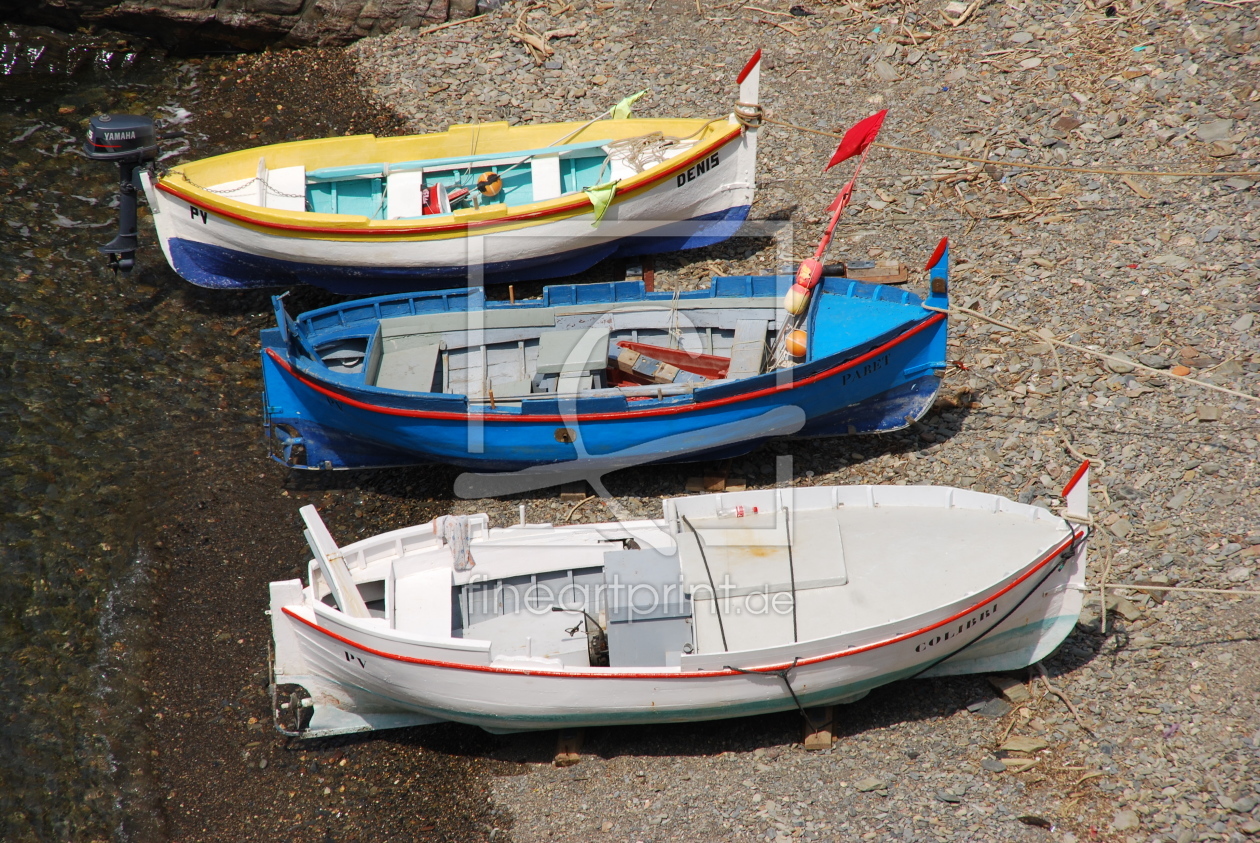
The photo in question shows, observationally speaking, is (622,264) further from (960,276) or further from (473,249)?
(960,276)

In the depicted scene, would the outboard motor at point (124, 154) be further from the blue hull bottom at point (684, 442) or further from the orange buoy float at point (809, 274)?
the orange buoy float at point (809, 274)

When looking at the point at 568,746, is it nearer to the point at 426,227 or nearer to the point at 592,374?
the point at 592,374

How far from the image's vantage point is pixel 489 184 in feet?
43.1

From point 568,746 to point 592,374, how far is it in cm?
411

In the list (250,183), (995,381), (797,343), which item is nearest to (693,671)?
(797,343)

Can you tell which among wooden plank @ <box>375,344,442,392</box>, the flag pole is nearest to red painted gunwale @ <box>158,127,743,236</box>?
wooden plank @ <box>375,344,442,392</box>

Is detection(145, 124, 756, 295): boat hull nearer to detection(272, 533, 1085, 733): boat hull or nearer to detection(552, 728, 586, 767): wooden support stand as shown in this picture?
detection(272, 533, 1085, 733): boat hull

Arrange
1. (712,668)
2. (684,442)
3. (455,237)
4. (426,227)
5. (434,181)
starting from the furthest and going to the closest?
(434,181)
(455,237)
(426,227)
(684,442)
(712,668)

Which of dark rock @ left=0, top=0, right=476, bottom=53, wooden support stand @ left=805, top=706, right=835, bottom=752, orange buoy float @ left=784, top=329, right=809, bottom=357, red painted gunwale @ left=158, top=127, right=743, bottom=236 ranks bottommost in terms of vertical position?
wooden support stand @ left=805, top=706, right=835, bottom=752

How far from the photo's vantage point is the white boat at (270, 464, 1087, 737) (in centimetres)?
841

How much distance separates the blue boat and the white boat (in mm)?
1395

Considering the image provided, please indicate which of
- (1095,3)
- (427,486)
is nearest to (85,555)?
(427,486)

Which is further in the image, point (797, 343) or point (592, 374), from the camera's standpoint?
point (592, 374)

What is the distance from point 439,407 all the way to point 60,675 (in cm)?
455
